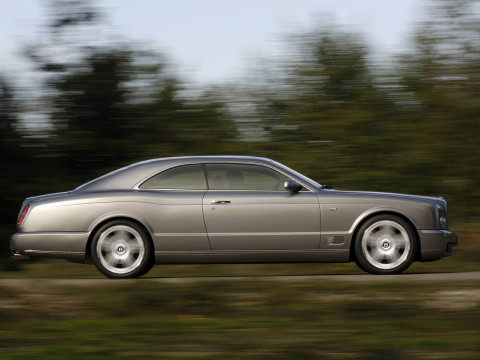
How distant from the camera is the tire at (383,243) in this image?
9469 mm

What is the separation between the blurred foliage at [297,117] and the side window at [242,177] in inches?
260

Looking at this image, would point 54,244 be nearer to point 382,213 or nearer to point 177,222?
point 177,222

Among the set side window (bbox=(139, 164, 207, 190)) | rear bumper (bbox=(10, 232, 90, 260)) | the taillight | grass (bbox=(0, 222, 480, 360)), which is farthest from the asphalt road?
side window (bbox=(139, 164, 207, 190))

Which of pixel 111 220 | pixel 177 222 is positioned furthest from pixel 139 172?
pixel 177 222

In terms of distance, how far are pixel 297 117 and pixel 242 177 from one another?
23.9 feet

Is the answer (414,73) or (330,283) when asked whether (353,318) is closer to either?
(330,283)

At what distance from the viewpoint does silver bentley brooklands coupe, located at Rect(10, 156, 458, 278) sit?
9.41 meters

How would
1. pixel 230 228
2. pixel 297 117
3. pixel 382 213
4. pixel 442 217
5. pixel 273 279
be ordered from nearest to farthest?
pixel 273 279 < pixel 230 228 < pixel 382 213 < pixel 442 217 < pixel 297 117

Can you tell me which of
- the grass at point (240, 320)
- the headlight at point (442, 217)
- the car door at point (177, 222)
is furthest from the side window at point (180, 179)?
the headlight at point (442, 217)

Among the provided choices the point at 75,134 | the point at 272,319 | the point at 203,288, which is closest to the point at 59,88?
the point at 75,134

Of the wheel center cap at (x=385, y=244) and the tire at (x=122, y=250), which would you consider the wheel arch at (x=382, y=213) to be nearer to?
the wheel center cap at (x=385, y=244)

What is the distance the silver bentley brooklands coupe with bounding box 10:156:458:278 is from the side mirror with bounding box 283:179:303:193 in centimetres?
1

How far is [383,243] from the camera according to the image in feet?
31.1

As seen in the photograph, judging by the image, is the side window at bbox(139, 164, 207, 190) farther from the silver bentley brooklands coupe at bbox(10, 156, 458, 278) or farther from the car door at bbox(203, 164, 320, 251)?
the car door at bbox(203, 164, 320, 251)
